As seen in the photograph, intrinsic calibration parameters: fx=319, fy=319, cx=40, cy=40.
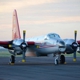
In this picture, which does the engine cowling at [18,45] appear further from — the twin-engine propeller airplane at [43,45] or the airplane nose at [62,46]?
the airplane nose at [62,46]

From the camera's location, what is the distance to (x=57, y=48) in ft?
105

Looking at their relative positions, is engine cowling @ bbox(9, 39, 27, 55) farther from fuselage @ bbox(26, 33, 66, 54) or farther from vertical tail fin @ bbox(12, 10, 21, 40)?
vertical tail fin @ bbox(12, 10, 21, 40)

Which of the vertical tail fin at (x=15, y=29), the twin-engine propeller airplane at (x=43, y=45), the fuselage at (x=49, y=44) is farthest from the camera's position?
the vertical tail fin at (x=15, y=29)

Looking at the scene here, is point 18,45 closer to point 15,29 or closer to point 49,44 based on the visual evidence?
point 49,44

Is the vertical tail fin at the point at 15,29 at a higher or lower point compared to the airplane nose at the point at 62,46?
higher
